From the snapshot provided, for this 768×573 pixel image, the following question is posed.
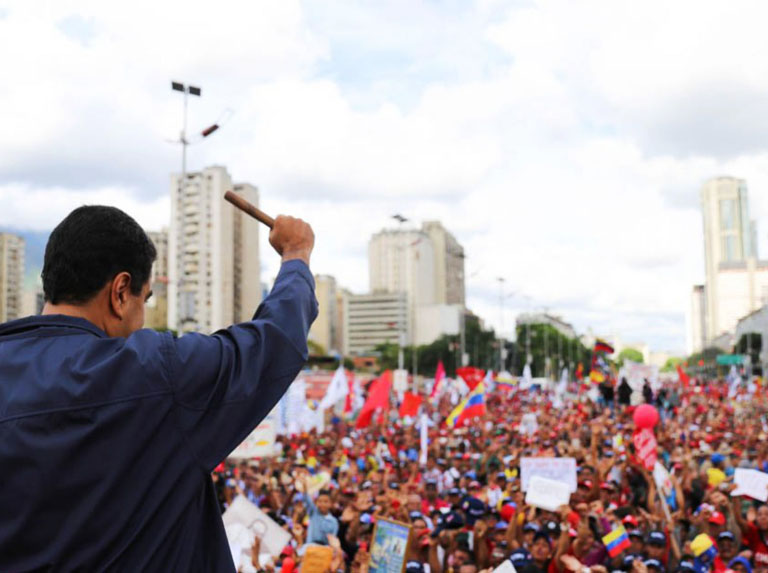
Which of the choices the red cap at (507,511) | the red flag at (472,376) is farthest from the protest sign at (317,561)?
the red flag at (472,376)

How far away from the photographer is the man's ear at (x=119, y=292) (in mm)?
1735

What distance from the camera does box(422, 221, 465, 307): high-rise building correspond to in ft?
461

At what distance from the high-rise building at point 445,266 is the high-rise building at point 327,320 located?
2233cm

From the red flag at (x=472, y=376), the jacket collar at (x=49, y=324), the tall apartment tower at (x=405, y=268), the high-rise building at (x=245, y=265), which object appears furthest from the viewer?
the tall apartment tower at (x=405, y=268)

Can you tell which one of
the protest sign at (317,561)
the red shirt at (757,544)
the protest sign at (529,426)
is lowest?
the red shirt at (757,544)

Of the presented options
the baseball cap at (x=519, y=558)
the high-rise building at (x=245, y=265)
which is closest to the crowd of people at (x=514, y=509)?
the baseball cap at (x=519, y=558)

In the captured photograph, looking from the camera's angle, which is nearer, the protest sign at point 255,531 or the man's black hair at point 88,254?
the man's black hair at point 88,254

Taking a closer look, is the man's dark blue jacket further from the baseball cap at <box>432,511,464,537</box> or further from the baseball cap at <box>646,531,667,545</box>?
the baseball cap at <box>432,511,464,537</box>

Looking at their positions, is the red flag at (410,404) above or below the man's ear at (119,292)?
below

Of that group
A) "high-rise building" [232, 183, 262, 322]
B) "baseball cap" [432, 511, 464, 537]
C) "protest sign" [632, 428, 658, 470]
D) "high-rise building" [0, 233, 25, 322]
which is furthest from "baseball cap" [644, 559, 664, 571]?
"high-rise building" [232, 183, 262, 322]

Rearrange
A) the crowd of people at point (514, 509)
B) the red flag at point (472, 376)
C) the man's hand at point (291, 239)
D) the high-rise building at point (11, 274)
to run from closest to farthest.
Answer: the man's hand at point (291, 239)
the crowd of people at point (514, 509)
the red flag at point (472, 376)
the high-rise building at point (11, 274)

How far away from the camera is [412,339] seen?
156 m

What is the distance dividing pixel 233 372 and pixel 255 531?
19.8ft

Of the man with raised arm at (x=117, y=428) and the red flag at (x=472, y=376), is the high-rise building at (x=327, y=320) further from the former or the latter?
the man with raised arm at (x=117, y=428)
